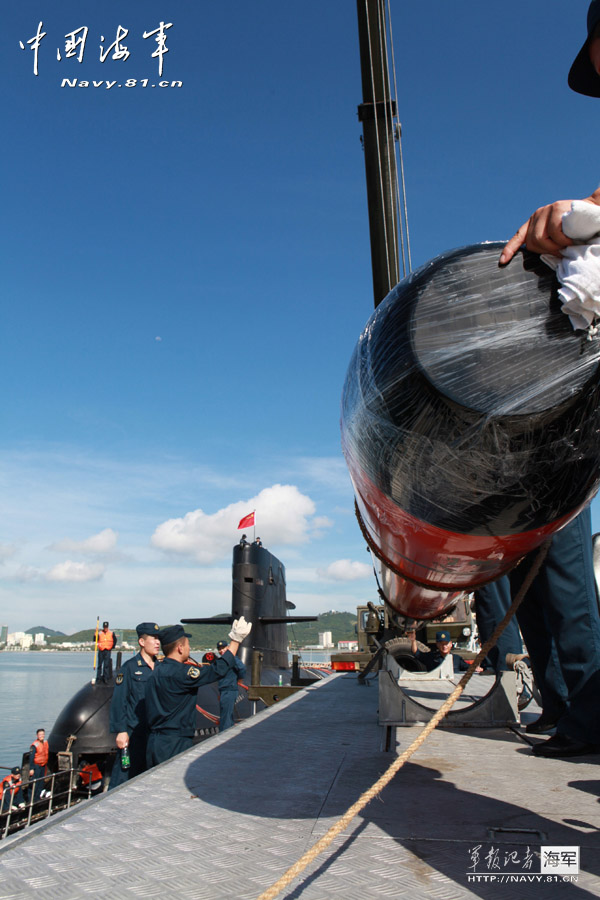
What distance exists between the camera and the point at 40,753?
12539mm

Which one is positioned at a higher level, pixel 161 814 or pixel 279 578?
pixel 279 578

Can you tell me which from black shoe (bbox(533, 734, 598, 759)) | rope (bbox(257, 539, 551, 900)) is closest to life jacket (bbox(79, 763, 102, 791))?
black shoe (bbox(533, 734, 598, 759))

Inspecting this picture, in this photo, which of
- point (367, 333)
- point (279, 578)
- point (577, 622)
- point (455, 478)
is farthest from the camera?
point (279, 578)

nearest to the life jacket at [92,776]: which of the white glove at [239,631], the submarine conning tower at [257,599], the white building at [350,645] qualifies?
the submarine conning tower at [257,599]

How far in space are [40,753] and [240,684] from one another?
198 inches

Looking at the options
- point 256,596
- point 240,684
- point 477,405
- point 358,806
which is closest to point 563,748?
point 358,806

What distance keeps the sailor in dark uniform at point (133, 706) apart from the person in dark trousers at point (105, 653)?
7.91 m

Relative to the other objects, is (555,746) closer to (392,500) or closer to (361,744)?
(361,744)

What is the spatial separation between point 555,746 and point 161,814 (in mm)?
2360

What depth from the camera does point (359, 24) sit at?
317 inches

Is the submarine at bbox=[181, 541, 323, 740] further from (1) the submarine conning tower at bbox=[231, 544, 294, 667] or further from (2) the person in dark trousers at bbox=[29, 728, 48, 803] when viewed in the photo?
(2) the person in dark trousers at bbox=[29, 728, 48, 803]

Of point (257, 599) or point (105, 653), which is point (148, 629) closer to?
point (105, 653)

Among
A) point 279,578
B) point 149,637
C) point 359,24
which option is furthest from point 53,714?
point 359,24

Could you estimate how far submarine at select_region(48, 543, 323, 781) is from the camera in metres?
12.9
